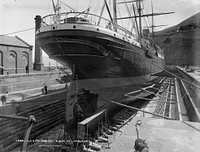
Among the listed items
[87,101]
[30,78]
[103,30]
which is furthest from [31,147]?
[30,78]

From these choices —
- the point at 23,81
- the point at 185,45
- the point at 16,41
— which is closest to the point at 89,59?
the point at 23,81

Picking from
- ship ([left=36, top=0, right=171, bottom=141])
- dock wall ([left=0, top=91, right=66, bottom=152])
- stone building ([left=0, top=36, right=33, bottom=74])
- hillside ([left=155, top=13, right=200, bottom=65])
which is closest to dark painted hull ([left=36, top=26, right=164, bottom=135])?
ship ([left=36, top=0, right=171, bottom=141])

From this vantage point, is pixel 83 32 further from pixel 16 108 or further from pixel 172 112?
pixel 172 112

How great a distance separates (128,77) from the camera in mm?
9602

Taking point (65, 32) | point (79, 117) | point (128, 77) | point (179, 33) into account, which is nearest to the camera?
point (65, 32)

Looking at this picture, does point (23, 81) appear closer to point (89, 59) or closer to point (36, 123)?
point (36, 123)

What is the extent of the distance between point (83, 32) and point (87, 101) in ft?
10.5

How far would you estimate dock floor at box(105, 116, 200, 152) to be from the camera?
432 cm

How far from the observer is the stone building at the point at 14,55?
775 inches

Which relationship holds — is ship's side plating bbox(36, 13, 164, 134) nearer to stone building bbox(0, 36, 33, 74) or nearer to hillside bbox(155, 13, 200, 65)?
stone building bbox(0, 36, 33, 74)

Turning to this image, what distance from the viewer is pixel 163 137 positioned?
4.88m

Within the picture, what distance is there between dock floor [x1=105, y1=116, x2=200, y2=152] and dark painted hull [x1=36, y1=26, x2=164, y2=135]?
7.92ft

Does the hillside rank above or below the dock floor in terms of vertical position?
above

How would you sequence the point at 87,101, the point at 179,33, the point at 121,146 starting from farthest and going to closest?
the point at 179,33, the point at 87,101, the point at 121,146
